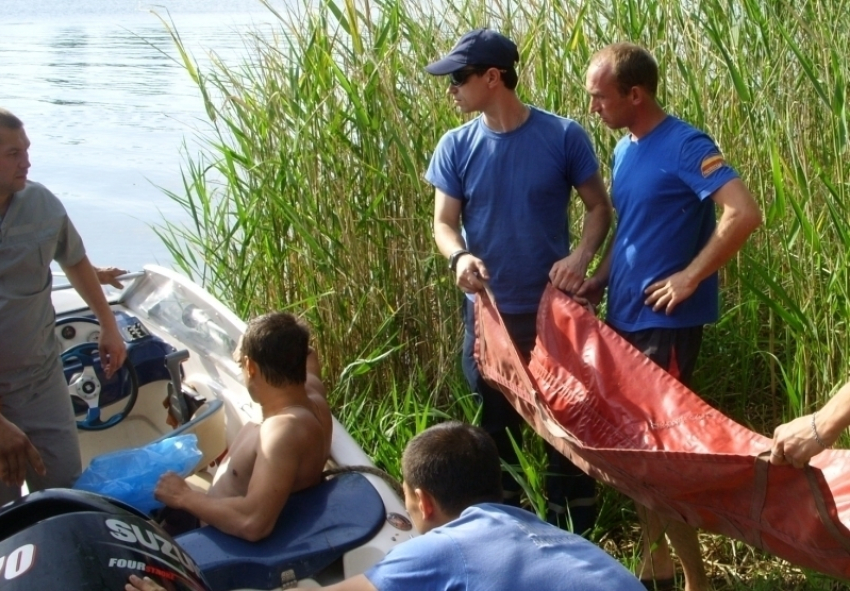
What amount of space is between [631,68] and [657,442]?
1063 millimetres

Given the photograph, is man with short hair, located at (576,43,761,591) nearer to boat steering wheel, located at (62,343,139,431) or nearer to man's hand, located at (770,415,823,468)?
man's hand, located at (770,415,823,468)

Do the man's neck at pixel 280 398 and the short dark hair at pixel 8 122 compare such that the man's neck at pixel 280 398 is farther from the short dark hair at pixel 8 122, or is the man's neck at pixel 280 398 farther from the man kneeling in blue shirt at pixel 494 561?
the short dark hair at pixel 8 122

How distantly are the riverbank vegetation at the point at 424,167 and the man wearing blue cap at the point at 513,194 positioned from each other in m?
0.58

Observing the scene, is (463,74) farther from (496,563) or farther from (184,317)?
(496,563)

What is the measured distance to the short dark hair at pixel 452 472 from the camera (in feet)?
7.63

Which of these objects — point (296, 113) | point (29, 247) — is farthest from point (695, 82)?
point (29, 247)

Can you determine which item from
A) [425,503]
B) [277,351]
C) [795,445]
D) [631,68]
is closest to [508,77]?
[631,68]

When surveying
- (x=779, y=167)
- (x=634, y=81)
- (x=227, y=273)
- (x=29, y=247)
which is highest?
(x=634, y=81)

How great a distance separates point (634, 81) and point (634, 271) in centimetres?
55

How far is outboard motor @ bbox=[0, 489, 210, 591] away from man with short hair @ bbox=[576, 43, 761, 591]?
60.3 inches

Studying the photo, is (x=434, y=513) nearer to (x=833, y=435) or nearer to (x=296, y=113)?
(x=833, y=435)

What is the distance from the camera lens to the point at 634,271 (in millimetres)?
3332

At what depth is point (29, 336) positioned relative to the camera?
340 centimetres

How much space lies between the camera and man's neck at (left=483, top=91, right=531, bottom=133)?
143 inches
